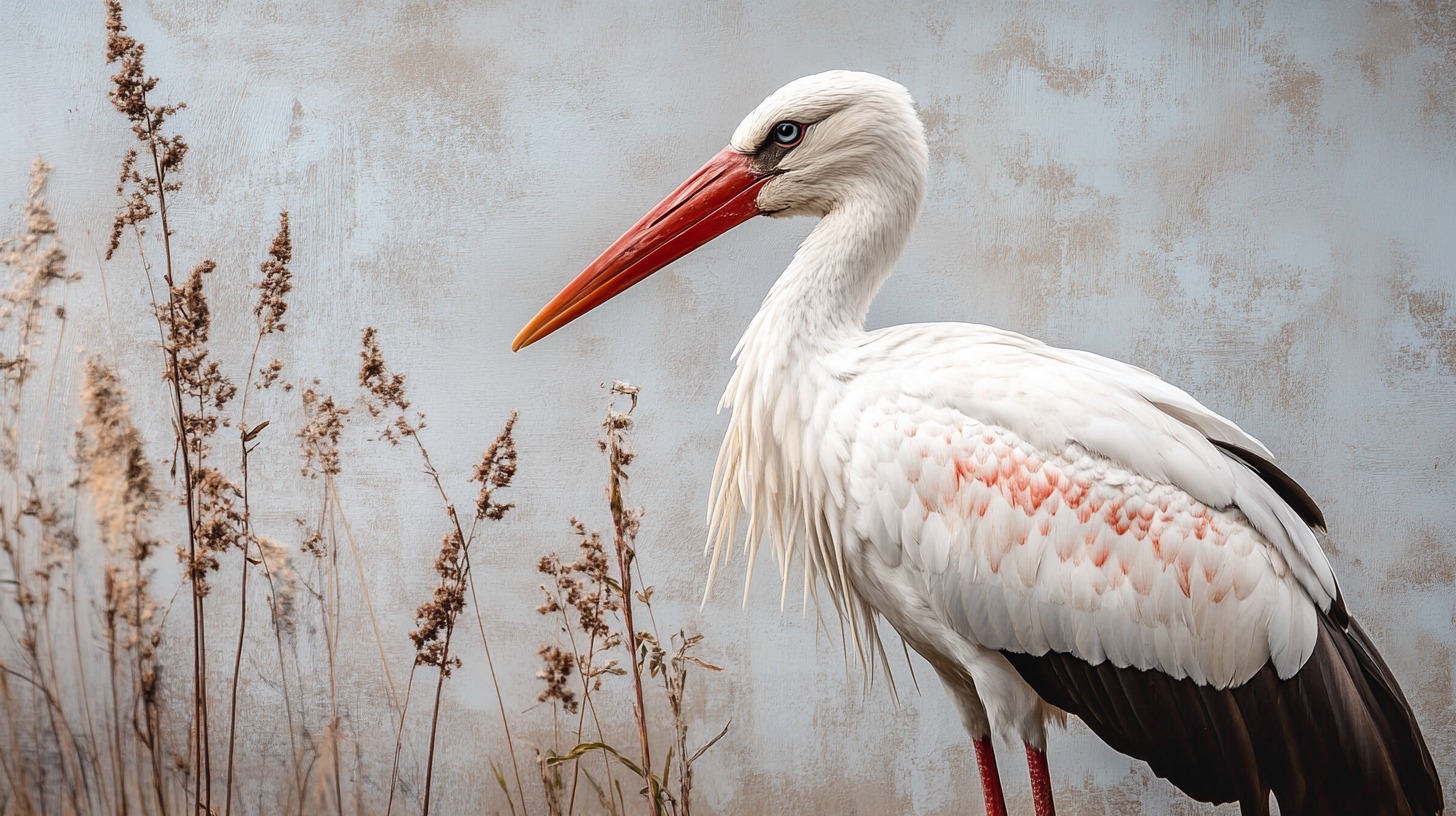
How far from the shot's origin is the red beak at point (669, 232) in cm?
182

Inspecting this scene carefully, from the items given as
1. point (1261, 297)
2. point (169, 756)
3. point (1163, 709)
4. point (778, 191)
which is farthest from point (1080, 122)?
point (169, 756)

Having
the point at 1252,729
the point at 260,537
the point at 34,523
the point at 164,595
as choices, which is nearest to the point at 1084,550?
the point at 1252,729

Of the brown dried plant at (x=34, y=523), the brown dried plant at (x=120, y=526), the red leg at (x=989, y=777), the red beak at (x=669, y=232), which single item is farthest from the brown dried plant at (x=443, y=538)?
the red leg at (x=989, y=777)

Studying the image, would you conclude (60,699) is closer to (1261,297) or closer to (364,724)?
(364,724)

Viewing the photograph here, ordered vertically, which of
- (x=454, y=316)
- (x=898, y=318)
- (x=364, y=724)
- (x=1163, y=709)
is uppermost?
(x=454, y=316)

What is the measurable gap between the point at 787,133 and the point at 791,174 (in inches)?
2.6

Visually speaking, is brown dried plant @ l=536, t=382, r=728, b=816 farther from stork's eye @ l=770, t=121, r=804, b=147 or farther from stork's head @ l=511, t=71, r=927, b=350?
stork's eye @ l=770, t=121, r=804, b=147

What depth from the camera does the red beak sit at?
182 centimetres

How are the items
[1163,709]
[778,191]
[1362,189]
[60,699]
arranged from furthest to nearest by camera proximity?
[1362,189] → [60,699] → [778,191] → [1163,709]

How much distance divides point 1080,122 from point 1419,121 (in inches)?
30.5

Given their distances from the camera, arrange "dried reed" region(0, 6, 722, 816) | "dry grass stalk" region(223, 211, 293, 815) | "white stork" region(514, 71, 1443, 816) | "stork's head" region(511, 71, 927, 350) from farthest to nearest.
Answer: "dried reed" region(0, 6, 722, 816)
"dry grass stalk" region(223, 211, 293, 815)
"stork's head" region(511, 71, 927, 350)
"white stork" region(514, 71, 1443, 816)

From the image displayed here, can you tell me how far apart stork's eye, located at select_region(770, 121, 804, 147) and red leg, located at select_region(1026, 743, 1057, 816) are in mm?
1011

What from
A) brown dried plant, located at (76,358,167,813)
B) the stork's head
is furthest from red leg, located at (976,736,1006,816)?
brown dried plant, located at (76,358,167,813)

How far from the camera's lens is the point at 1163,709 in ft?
5.09
